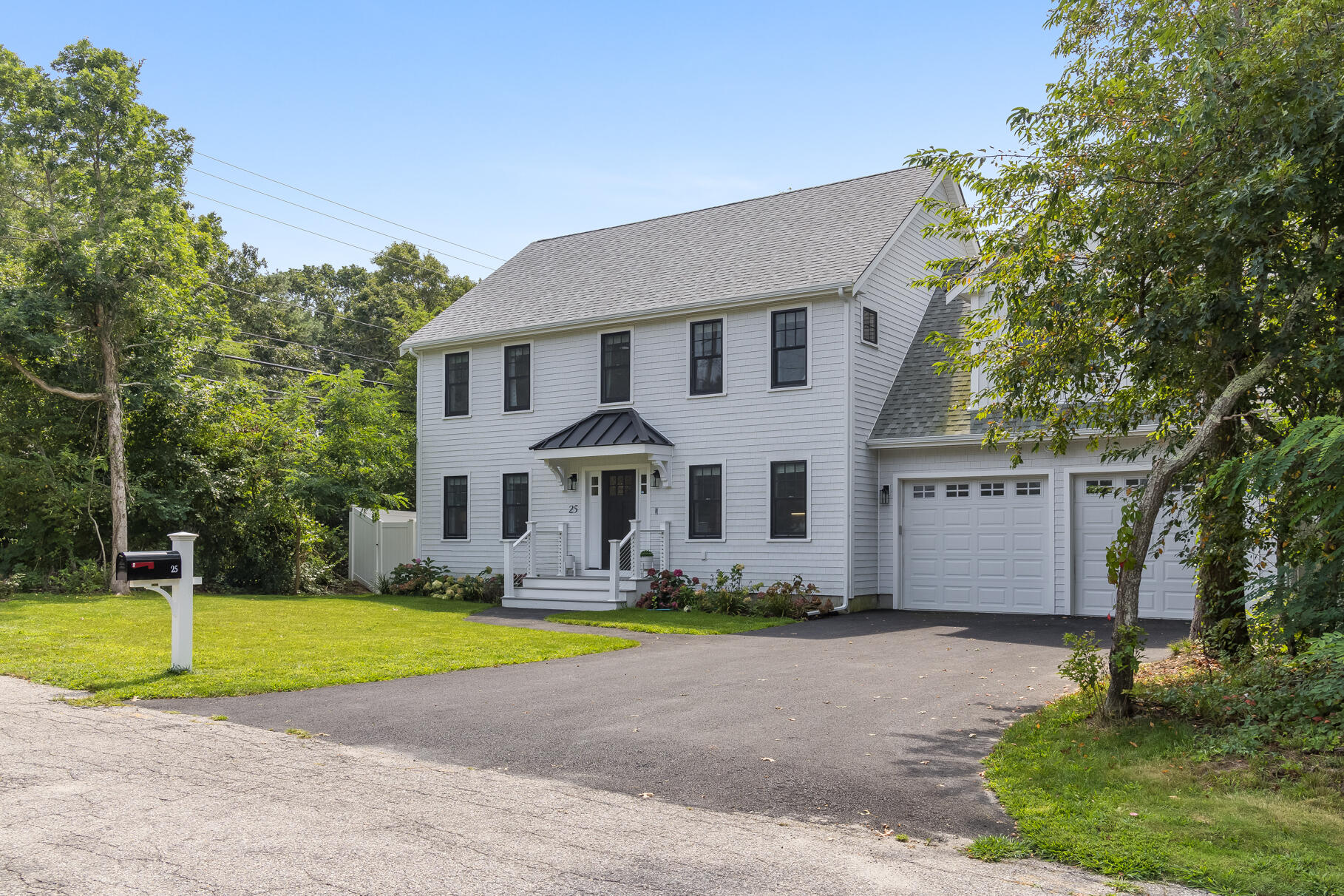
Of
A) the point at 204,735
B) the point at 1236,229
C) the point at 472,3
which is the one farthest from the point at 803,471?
the point at 204,735

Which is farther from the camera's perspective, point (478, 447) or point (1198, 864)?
point (478, 447)

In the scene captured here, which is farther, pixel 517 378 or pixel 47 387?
pixel 517 378

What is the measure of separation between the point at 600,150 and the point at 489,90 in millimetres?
2504

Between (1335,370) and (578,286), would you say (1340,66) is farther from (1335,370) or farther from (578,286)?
(578,286)

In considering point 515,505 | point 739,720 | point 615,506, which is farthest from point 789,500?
point 739,720

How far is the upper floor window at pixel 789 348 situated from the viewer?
56.9 ft

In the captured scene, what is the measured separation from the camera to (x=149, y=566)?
8.73 meters

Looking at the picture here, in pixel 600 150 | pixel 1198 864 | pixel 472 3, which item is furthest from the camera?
pixel 600 150

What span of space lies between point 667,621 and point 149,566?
8446mm

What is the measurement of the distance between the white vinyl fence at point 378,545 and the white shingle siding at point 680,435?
1.06 m

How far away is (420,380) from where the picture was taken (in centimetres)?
2250

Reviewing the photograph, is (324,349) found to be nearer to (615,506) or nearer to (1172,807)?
(615,506)

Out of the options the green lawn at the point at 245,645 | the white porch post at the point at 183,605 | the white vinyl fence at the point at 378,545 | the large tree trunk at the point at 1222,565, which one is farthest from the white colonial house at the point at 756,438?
the white porch post at the point at 183,605

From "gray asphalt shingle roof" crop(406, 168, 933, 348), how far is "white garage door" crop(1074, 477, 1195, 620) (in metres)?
5.41
